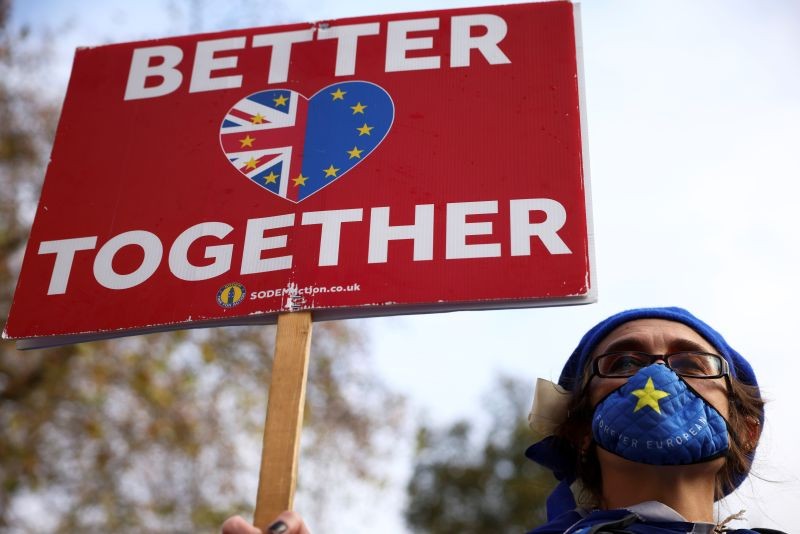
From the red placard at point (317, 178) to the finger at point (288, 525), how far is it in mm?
581

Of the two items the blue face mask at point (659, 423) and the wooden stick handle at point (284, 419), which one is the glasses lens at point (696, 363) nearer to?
the blue face mask at point (659, 423)

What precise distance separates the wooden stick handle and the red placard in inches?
3.6

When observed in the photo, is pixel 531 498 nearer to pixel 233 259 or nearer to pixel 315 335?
pixel 315 335

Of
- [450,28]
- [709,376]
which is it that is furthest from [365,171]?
[709,376]

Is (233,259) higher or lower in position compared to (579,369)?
higher

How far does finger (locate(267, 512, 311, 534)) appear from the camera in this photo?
1815mm

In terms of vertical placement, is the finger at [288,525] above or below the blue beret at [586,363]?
below

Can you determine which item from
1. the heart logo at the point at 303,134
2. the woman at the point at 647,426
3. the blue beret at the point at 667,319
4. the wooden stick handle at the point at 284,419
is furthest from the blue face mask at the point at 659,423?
the heart logo at the point at 303,134

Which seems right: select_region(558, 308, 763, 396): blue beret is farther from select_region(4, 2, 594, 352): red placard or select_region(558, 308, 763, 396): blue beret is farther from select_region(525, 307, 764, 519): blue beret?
select_region(4, 2, 594, 352): red placard

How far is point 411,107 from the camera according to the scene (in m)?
2.66

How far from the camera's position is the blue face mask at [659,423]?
2.29 meters

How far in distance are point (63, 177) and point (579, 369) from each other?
1.64 m

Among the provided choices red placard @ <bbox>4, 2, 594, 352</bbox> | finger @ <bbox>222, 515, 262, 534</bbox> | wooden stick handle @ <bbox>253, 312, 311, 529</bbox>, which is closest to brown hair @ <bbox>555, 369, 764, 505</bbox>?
red placard @ <bbox>4, 2, 594, 352</bbox>

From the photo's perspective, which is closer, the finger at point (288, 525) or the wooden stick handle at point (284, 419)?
the finger at point (288, 525)
